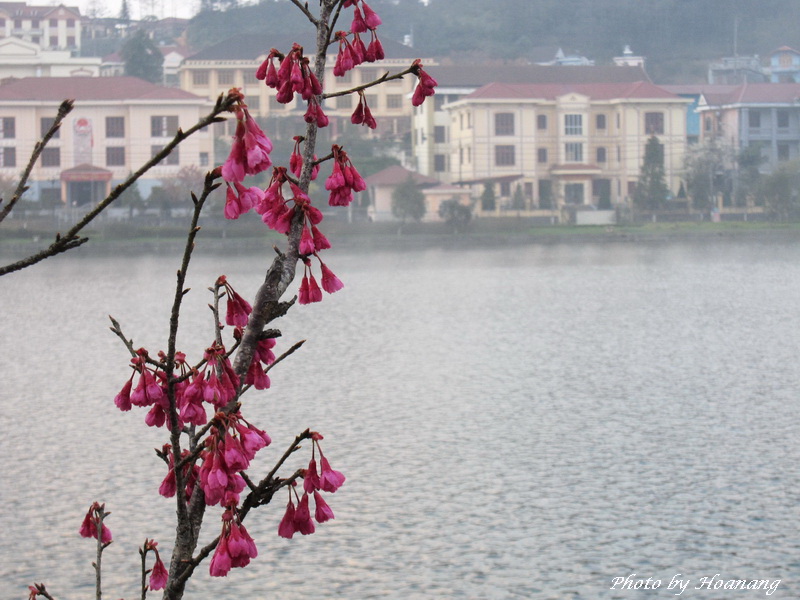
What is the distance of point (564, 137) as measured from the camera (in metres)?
71.1

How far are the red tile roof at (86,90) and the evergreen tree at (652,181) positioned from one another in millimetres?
24532

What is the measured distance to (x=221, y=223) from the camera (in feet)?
206

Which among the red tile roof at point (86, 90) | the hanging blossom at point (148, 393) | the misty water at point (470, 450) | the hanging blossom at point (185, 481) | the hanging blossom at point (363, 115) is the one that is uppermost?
the red tile roof at point (86, 90)

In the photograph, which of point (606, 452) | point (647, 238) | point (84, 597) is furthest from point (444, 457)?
point (647, 238)

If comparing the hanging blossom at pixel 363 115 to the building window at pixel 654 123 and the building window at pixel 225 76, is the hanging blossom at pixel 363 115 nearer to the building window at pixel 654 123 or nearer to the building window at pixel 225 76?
the building window at pixel 654 123

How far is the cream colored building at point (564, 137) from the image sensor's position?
69500 mm

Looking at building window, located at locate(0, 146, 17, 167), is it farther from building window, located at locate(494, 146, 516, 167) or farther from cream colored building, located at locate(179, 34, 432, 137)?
building window, located at locate(494, 146, 516, 167)

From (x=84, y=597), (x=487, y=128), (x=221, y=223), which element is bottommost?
(x=84, y=597)

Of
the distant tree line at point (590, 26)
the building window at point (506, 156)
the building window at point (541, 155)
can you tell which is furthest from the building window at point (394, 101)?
the distant tree line at point (590, 26)

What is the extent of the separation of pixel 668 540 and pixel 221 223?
5566cm

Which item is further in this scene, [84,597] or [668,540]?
[668,540]

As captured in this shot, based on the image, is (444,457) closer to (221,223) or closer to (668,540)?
(668,540)

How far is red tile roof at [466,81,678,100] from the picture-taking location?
2744 inches

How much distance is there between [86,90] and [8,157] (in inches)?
220
